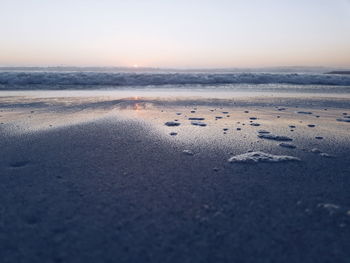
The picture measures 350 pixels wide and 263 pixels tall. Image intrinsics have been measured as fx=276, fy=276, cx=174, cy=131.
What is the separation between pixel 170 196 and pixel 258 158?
120 centimetres

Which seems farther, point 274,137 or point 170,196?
point 274,137

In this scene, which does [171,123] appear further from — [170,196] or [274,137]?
[170,196]

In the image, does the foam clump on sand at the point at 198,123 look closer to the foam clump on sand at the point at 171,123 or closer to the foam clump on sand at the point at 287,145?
the foam clump on sand at the point at 171,123

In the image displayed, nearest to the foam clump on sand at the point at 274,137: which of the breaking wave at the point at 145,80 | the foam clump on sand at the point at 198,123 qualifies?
the foam clump on sand at the point at 198,123

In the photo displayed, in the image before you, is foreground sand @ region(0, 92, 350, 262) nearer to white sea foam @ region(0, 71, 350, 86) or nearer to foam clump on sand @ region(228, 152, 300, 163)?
foam clump on sand @ region(228, 152, 300, 163)

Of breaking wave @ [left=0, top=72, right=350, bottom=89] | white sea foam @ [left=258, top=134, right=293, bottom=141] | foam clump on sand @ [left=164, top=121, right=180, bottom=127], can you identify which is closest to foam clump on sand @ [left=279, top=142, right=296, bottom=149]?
white sea foam @ [left=258, top=134, right=293, bottom=141]

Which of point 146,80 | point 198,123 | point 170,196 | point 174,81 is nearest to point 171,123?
point 198,123

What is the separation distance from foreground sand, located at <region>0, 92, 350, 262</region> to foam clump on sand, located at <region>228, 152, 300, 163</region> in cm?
7

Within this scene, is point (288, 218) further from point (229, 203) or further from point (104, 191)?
point (104, 191)

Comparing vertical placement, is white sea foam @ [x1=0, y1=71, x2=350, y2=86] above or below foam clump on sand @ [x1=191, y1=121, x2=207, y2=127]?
above

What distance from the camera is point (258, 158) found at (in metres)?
2.83

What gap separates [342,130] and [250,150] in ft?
A: 6.60

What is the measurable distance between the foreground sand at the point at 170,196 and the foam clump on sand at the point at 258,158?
0.22ft

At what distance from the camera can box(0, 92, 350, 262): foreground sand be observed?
1488 mm
